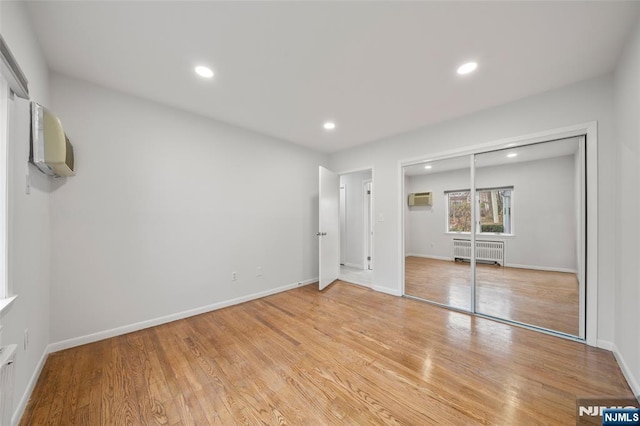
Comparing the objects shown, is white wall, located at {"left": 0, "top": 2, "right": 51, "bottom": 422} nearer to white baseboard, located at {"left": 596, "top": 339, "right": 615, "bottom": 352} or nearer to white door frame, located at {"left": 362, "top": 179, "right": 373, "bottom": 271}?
white baseboard, located at {"left": 596, "top": 339, "right": 615, "bottom": 352}

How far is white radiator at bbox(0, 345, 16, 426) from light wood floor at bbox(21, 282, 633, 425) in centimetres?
44

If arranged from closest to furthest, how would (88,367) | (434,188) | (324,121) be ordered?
(88,367)
(324,121)
(434,188)

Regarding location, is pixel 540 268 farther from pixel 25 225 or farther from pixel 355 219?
pixel 25 225

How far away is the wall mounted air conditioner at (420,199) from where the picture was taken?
5.09m

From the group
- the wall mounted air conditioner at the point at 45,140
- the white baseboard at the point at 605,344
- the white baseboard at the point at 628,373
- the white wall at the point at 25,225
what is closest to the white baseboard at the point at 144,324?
the white wall at the point at 25,225

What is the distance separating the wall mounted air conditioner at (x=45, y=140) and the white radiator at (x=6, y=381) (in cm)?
118

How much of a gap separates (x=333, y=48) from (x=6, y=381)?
8.93 ft

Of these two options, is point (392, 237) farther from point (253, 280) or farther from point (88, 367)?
point (88, 367)

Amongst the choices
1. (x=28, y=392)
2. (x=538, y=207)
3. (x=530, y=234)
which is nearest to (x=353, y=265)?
(x=530, y=234)

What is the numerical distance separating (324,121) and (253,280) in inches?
102

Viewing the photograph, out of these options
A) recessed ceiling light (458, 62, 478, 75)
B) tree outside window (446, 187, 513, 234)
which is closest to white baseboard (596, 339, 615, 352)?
tree outside window (446, 187, 513, 234)

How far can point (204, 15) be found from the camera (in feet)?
4.76

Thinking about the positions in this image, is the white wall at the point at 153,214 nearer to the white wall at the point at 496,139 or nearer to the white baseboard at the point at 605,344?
the white wall at the point at 496,139

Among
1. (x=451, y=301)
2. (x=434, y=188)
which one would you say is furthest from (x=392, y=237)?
(x=434, y=188)
